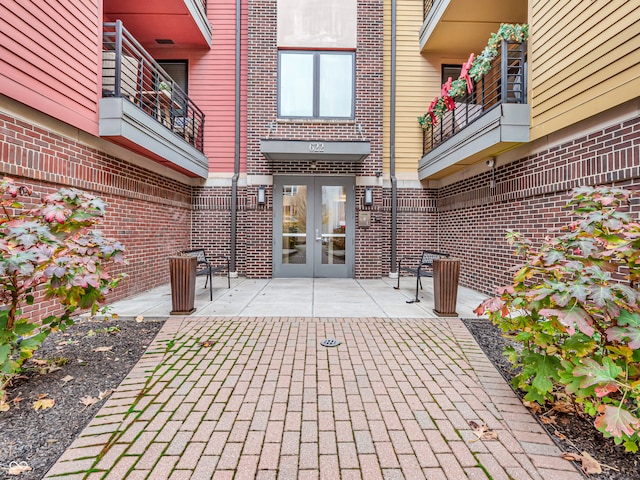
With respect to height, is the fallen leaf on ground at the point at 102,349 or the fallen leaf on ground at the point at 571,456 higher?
the fallen leaf on ground at the point at 102,349

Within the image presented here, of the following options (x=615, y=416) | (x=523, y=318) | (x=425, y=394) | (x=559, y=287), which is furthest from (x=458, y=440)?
(x=559, y=287)

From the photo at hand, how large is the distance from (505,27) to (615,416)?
5768 millimetres

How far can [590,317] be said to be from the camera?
6.43 ft

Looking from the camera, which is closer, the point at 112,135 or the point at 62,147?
the point at 62,147

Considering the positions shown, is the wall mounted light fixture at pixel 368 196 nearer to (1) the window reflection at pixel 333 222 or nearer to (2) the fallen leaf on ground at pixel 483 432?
(1) the window reflection at pixel 333 222

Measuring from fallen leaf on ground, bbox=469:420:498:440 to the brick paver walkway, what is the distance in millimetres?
43

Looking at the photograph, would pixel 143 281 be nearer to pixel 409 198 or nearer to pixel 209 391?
pixel 209 391

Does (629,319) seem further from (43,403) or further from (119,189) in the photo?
(119,189)

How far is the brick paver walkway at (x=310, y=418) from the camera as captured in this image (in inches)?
70.3

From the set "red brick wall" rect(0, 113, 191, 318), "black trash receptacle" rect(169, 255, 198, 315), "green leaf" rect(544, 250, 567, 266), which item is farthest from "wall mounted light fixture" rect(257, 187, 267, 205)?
"green leaf" rect(544, 250, 567, 266)

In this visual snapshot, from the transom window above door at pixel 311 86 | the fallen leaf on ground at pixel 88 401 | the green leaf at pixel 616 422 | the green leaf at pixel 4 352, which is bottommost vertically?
the fallen leaf on ground at pixel 88 401

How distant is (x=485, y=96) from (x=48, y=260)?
733 cm

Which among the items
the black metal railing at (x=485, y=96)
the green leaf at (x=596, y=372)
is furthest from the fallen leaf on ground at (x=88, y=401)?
the black metal railing at (x=485, y=96)

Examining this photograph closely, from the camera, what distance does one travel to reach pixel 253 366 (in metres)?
3.02
